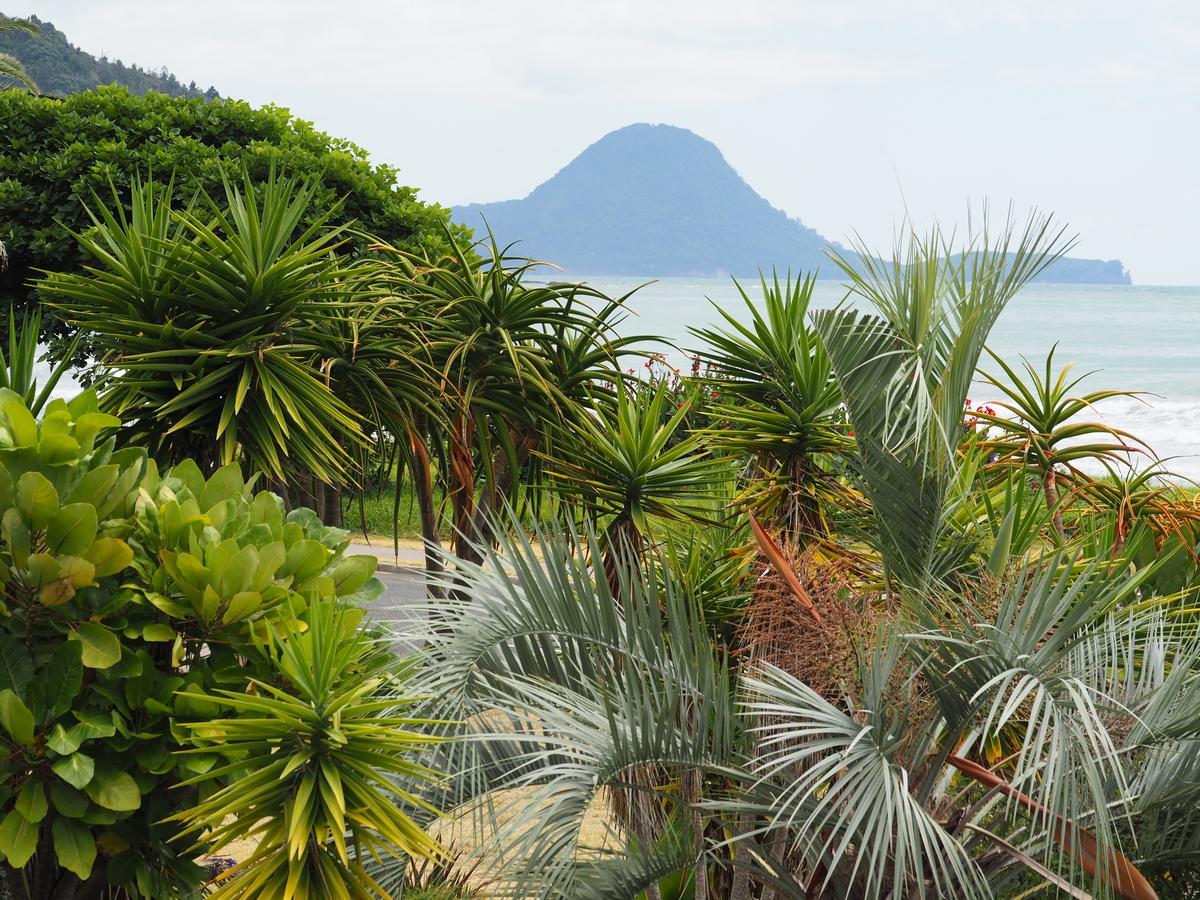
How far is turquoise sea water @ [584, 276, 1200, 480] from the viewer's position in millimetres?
35250

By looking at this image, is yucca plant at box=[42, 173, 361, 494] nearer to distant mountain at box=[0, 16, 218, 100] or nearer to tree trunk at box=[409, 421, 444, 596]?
tree trunk at box=[409, 421, 444, 596]

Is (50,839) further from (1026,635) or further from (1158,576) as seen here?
(1158,576)

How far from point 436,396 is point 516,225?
138 metres

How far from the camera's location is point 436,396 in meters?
4.64

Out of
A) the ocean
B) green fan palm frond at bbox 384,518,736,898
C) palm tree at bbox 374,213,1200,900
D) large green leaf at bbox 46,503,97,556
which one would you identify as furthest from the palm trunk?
the ocean

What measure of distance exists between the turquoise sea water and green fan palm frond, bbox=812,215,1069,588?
317 inches

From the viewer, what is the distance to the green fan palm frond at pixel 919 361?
3391 millimetres

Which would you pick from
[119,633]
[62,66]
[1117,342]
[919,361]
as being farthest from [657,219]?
[119,633]

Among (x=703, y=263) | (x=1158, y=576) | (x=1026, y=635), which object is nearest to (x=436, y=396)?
(x=1026, y=635)

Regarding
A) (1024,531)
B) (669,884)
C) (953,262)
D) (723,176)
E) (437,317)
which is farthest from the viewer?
(723,176)

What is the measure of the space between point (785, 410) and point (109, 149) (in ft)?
23.9

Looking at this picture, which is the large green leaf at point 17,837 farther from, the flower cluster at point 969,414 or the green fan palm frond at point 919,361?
the flower cluster at point 969,414

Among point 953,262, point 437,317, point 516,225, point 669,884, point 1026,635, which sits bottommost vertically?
point 669,884

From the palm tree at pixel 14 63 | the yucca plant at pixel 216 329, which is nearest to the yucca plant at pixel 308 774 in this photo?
the yucca plant at pixel 216 329
